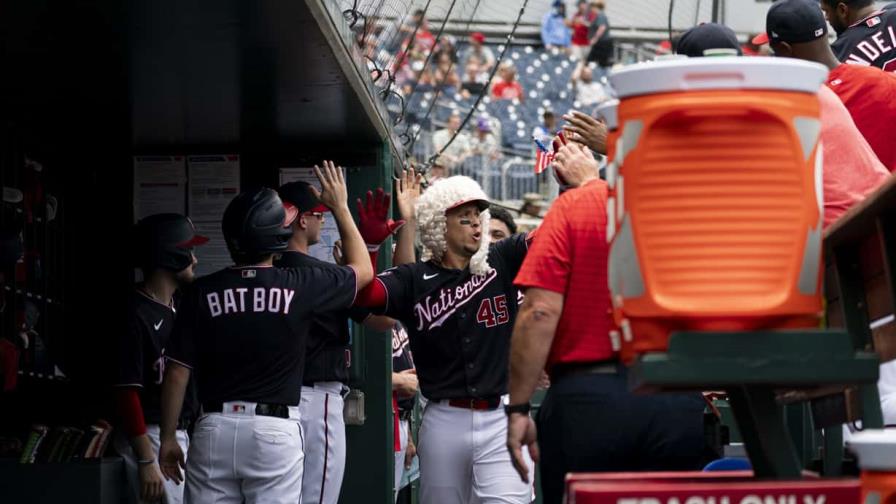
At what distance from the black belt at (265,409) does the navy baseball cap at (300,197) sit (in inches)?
57.7

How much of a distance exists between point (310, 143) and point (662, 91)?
215 inches

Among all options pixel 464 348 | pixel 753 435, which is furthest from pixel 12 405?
pixel 753 435

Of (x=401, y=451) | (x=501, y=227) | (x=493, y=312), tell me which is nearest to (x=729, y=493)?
(x=493, y=312)

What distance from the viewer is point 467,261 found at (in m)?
7.87

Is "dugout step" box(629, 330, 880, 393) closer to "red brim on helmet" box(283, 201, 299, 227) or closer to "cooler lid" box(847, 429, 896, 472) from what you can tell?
"cooler lid" box(847, 429, 896, 472)

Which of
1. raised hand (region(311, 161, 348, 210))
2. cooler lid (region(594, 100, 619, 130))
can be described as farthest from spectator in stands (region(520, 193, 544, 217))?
cooler lid (region(594, 100, 619, 130))

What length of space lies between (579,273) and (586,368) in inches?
13.1

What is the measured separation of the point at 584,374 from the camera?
5.19 metres

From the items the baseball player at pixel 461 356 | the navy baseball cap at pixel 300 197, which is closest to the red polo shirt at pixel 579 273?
the baseball player at pixel 461 356

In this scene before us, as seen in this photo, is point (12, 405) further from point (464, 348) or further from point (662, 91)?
point (662, 91)

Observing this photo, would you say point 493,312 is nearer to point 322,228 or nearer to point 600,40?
point 322,228

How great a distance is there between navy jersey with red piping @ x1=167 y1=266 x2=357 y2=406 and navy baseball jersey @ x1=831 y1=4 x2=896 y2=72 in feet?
8.23

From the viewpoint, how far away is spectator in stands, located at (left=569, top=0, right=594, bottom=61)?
25.2 m

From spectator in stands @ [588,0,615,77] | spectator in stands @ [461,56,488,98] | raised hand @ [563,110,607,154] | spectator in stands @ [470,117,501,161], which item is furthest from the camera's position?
spectator in stands @ [588,0,615,77]
